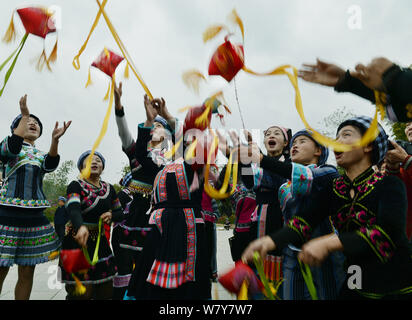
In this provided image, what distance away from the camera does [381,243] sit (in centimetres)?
141

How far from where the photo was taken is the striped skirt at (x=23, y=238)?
282 cm

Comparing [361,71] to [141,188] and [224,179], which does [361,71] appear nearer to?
[224,179]

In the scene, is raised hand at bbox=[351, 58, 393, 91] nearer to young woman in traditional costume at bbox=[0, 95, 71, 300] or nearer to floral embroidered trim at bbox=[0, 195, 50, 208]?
young woman in traditional costume at bbox=[0, 95, 71, 300]

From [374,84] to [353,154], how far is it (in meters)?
0.40

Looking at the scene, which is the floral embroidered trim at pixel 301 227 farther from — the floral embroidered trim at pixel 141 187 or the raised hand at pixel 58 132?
the raised hand at pixel 58 132

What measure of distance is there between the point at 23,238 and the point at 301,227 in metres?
2.63

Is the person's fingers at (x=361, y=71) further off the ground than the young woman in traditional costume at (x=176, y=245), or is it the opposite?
the person's fingers at (x=361, y=71)

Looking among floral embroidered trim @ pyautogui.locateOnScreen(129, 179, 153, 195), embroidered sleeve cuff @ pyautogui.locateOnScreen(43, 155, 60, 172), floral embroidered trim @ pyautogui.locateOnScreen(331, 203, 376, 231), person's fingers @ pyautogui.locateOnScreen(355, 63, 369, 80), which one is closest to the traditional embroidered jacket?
embroidered sleeve cuff @ pyautogui.locateOnScreen(43, 155, 60, 172)

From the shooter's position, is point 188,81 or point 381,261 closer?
point 381,261

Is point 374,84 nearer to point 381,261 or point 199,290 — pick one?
point 381,261

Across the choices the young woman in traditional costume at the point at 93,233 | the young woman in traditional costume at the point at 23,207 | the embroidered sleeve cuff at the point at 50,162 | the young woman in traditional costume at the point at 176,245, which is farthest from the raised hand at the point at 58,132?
the young woman in traditional costume at the point at 176,245

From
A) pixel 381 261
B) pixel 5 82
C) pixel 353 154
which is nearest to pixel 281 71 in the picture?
pixel 353 154

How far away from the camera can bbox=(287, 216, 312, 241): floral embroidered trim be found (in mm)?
1712
